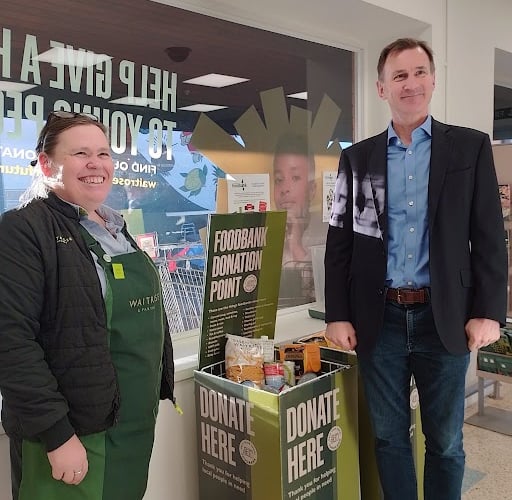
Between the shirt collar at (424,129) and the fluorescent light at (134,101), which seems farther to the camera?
the fluorescent light at (134,101)

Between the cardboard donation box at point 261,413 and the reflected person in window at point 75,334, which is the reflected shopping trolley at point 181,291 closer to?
the cardboard donation box at point 261,413

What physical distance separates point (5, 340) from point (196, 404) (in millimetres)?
1003

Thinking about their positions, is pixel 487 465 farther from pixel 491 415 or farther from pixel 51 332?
pixel 51 332

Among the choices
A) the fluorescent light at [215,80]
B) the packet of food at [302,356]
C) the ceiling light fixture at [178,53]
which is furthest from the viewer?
the fluorescent light at [215,80]

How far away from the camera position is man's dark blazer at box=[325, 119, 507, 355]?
1.69m

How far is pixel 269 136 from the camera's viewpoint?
2.81 meters

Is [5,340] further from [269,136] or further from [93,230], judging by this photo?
[269,136]

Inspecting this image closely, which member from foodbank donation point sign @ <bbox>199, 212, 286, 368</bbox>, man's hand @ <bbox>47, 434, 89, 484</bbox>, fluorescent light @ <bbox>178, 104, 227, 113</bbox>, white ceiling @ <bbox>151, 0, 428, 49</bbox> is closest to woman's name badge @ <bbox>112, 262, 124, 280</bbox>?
man's hand @ <bbox>47, 434, 89, 484</bbox>

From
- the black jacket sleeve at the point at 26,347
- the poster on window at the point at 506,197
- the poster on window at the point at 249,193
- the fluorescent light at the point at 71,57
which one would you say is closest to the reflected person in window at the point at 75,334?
the black jacket sleeve at the point at 26,347

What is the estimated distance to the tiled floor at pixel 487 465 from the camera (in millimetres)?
2473

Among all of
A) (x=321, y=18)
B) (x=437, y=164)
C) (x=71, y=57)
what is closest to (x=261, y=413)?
(x=437, y=164)

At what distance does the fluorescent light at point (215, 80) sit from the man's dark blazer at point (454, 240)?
103 cm

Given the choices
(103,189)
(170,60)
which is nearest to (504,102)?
(170,60)

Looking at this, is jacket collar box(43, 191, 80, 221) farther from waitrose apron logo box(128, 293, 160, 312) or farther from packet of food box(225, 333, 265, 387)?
packet of food box(225, 333, 265, 387)
